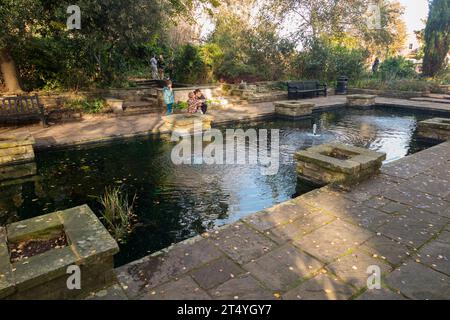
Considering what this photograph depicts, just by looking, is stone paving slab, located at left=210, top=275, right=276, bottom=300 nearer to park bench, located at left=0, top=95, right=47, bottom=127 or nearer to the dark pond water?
the dark pond water

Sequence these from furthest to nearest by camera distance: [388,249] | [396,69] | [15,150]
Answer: [396,69] < [15,150] < [388,249]

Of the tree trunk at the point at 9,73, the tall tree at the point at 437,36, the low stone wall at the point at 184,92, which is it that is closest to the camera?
the tree trunk at the point at 9,73

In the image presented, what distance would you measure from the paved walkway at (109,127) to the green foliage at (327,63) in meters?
6.95

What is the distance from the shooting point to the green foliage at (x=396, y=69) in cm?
2103

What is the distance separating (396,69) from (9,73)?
2259cm

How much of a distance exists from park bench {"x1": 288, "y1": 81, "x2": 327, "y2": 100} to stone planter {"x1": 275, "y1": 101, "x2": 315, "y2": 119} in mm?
4186

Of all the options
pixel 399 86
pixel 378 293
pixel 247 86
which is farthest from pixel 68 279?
pixel 399 86

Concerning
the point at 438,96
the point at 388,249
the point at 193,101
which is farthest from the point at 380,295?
the point at 438,96

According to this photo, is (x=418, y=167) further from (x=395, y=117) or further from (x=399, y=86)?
(x=399, y=86)

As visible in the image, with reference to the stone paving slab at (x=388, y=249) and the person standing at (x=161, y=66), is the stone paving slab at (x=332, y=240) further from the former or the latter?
the person standing at (x=161, y=66)

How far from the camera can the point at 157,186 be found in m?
5.97

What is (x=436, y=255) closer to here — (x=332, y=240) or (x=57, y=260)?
(x=332, y=240)

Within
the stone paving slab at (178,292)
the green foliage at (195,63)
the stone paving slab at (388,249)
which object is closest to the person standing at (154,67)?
the green foliage at (195,63)

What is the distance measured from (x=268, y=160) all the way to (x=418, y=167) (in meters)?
3.14
